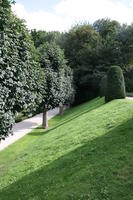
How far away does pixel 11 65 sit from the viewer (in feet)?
17.3

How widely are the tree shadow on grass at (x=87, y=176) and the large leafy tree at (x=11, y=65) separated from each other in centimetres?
154

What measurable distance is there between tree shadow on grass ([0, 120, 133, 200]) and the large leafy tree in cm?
154

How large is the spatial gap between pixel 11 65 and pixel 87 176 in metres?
2.91

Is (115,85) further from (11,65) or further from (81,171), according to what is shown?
(81,171)

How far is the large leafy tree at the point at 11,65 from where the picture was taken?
4821 millimetres

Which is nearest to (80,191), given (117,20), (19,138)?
(19,138)

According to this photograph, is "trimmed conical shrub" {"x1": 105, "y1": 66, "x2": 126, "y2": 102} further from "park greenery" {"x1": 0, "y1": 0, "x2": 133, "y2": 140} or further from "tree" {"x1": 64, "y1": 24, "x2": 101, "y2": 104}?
"tree" {"x1": 64, "y1": 24, "x2": 101, "y2": 104}

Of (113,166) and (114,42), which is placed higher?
(114,42)

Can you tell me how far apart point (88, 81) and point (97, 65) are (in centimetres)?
189

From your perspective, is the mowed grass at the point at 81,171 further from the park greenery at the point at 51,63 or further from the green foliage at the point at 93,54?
the green foliage at the point at 93,54

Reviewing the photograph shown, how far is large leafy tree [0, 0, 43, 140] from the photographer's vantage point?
15.8 ft

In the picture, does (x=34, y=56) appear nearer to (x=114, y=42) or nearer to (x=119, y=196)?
(x=119, y=196)

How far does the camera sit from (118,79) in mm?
12555

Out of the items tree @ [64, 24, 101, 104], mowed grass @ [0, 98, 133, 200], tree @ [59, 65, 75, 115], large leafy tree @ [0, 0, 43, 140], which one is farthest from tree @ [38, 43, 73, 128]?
tree @ [64, 24, 101, 104]
